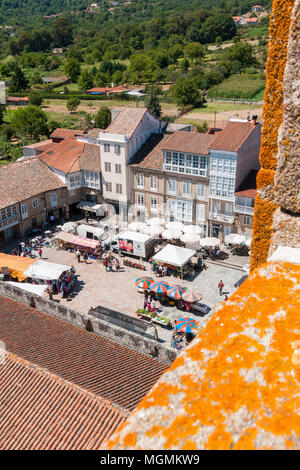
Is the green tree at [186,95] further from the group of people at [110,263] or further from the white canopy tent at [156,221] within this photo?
the group of people at [110,263]

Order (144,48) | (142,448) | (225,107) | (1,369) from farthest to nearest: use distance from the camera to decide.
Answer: (144,48), (225,107), (1,369), (142,448)

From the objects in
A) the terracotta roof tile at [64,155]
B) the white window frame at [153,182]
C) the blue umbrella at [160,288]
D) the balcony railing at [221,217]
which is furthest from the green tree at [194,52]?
the blue umbrella at [160,288]

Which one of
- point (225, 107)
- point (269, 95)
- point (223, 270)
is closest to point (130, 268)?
point (223, 270)

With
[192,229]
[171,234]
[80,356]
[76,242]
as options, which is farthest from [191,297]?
[80,356]

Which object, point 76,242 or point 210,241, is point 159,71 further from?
point 210,241

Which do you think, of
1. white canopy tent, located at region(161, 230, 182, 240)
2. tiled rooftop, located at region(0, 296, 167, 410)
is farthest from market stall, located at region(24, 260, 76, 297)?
tiled rooftop, located at region(0, 296, 167, 410)

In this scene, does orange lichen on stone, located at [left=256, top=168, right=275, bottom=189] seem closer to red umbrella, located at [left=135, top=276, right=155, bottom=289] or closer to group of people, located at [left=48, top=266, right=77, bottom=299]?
red umbrella, located at [left=135, top=276, right=155, bottom=289]
